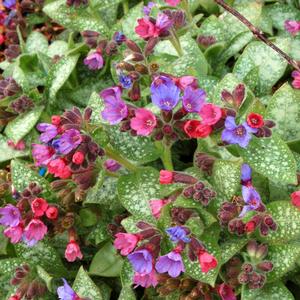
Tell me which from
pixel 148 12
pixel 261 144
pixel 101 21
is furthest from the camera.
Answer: pixel 101 21

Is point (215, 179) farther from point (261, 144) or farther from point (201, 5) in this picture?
point (201, 5)

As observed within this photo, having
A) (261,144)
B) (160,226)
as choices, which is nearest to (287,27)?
(261,144)

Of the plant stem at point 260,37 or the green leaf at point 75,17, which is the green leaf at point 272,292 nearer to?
the plant stem at point 260,37

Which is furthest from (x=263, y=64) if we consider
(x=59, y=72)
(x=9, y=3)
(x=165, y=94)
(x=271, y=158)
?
(x=9, y=3)

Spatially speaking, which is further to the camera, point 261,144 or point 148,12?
point 148,12

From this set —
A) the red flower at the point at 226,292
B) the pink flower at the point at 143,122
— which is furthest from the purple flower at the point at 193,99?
the red flower at the point at 226,292

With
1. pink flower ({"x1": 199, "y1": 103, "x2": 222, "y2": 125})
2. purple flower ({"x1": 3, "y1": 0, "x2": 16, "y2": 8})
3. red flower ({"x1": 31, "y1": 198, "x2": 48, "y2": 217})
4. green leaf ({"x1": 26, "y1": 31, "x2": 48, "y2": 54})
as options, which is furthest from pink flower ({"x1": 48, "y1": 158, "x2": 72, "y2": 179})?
purple flower ({"x1": 3, "y1": 0, "x2": 16, "y2": 8})

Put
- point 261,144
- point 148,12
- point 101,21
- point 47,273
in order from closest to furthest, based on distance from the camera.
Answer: point 261,144, point 47,273, point 148,12, point 101,21
